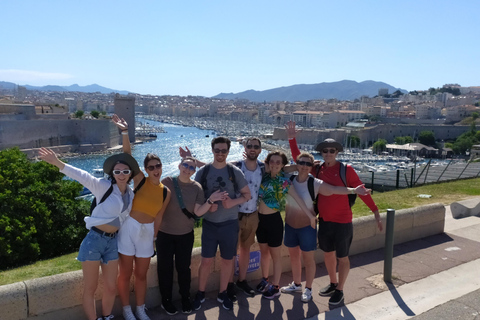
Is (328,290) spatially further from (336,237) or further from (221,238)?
(221,238)

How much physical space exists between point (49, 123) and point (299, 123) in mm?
67992

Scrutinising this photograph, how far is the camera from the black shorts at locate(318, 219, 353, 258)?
9.44 ft

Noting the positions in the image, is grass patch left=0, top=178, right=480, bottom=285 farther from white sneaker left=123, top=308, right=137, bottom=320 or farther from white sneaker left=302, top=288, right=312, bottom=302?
white sneaker left=302, top=288, right=312, bottom=302

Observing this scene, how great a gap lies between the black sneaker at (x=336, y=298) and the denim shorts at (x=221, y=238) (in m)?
0.76

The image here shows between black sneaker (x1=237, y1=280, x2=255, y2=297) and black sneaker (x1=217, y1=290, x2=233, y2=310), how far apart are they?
0.75 ft

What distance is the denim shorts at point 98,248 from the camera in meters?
2.27

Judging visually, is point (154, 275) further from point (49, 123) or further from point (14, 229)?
point (49, 123)

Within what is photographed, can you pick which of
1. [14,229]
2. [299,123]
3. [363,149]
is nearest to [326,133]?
[363,149]

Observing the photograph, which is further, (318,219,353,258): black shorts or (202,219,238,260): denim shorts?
(318,219,353,258): black shorts

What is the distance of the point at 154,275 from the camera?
2.71 m

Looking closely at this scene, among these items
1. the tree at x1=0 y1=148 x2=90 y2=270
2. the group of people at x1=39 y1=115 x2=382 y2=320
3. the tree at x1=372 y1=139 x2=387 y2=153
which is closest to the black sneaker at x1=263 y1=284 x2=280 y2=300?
the group of people at x1=39 y1=115 x2=382 y2=320

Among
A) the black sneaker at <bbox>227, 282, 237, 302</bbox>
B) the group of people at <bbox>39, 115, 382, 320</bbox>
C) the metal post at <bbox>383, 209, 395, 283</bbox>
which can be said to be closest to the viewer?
the group of people at <bbox>39, 115, 382, 320</bbox>

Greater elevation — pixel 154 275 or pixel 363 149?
pixel 154 275

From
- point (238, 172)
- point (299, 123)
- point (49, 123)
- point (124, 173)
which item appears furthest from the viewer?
point (299, 123)
